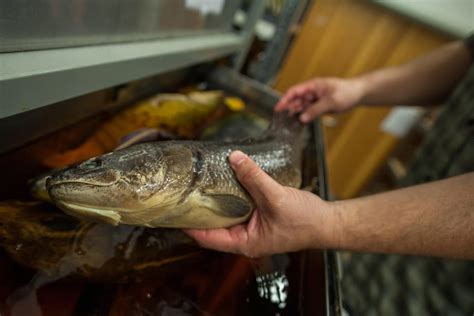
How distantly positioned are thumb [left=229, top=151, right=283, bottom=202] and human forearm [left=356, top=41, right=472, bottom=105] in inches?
34.9

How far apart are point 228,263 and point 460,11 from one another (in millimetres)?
2549

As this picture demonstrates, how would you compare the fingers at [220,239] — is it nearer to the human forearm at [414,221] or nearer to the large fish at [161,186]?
the large fish at [161,186]

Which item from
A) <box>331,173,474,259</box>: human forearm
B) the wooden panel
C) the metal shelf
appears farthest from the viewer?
the wooden panel

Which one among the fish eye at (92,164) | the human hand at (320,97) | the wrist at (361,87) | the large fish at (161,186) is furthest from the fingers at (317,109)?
the fish eye at (92,164)

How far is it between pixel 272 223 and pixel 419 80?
3.49 ft

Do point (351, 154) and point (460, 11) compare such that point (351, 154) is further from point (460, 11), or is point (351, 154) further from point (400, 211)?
point (400, 211)

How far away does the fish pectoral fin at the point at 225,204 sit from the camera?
2.25 feet

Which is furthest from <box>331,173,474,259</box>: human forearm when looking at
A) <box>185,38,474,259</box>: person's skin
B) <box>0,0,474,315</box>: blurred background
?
<box>0,0,474,315</box>: blurred background

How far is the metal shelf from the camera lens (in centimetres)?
48

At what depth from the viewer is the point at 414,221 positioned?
2.21 ft

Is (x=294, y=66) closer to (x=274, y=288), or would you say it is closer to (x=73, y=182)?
(x=274, y=288)

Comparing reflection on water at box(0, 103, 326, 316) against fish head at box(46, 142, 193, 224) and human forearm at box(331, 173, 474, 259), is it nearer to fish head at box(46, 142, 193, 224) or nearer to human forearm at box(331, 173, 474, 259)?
fish head at box(46, 142, 193, 224)

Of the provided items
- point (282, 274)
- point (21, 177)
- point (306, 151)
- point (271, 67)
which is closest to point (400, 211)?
point (282, 274)

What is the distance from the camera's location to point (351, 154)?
288 cm
